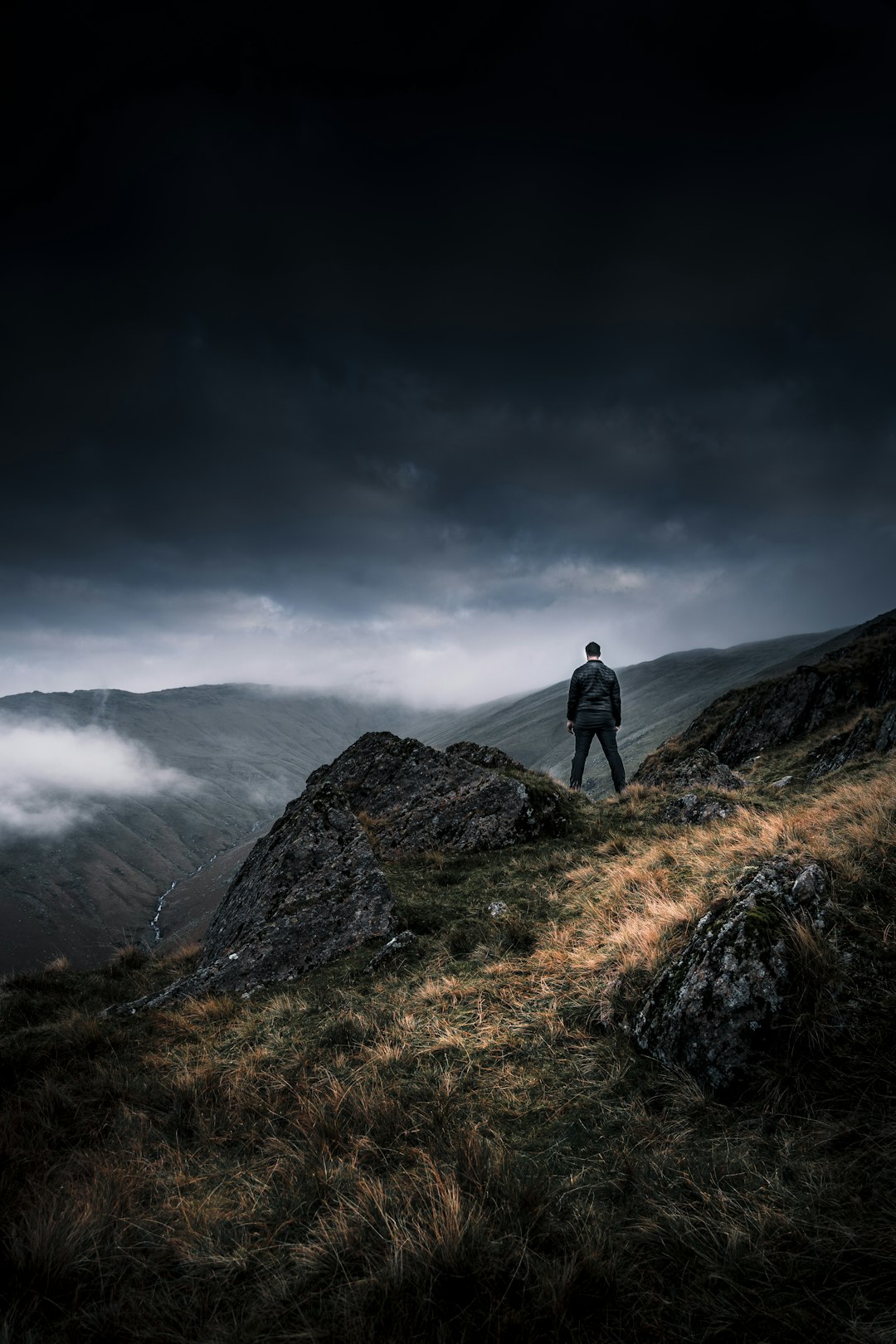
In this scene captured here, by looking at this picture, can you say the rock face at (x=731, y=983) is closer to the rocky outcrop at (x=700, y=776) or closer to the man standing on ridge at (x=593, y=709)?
the rocky outcrop at (x=700, y=776)

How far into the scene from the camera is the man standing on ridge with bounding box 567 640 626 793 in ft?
47.0

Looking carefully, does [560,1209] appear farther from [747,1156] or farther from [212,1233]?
[212,1233]

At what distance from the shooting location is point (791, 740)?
23.5 m

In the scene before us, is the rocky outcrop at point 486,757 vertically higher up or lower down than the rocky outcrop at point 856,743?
higher up

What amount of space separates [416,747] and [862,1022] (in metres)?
11.3

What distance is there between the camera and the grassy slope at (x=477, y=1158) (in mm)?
2242

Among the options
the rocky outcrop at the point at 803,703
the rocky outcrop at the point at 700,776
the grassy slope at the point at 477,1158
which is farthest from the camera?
the rocky outcrop at the point at 803,703

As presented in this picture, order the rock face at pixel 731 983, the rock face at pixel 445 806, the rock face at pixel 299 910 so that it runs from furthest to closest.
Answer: the rock face at pixel 445 806, the rock face at pixel 299 910, the rock face at pixel 731 983

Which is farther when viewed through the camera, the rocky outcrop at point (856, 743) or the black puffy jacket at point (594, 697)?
the rocky outcrop at point (856, 743)

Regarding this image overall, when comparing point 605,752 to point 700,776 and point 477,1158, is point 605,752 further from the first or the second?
point 477,1158

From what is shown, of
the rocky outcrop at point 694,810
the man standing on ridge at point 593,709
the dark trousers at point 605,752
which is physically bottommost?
the rocky outcrop at point 694,810

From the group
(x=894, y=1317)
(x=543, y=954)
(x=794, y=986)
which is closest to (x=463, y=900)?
(x=543, y=954)

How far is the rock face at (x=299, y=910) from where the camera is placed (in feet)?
23.4

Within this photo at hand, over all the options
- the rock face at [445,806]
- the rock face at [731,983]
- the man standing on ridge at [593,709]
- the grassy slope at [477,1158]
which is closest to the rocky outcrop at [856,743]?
the man standing on ridge at [593,709]
